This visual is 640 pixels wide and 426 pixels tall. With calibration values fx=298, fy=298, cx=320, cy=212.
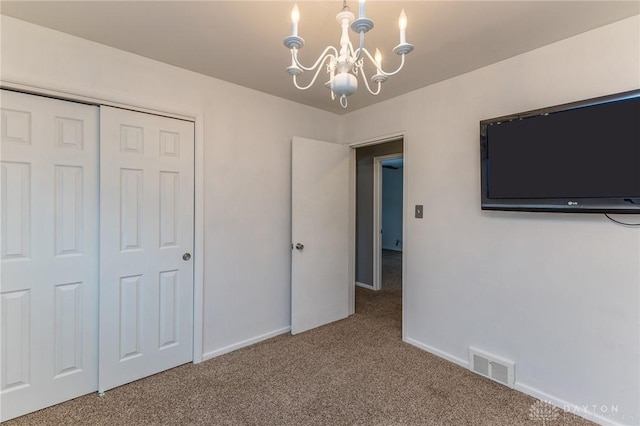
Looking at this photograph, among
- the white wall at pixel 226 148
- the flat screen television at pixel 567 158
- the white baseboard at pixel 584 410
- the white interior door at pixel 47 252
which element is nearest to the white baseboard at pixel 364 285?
the white wall at pixel 226 148

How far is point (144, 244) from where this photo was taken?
7.29 ft

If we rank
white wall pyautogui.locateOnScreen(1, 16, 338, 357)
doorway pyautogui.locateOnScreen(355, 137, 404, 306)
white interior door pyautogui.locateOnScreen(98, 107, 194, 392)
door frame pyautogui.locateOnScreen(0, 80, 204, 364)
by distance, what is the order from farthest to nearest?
doorway pyautogui.locateOnScreen(355, 137, 404, 306) → door frame pyautogui.locateOnScreen(0, 80, 204, 364) → white interior door pyautogui.locateOnScreen(98, 107, 194, 392) → white wall pyautogui.locateOnScreen(1, 16, 338, 357)

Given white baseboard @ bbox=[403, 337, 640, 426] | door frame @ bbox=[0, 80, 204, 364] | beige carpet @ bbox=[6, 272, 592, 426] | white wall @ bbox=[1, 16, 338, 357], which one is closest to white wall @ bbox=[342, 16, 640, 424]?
white baseboard @ bbox=[403, 337, 640, 426]

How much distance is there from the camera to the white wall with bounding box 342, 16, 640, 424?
68.6 inches

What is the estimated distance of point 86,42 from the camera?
1961 mm

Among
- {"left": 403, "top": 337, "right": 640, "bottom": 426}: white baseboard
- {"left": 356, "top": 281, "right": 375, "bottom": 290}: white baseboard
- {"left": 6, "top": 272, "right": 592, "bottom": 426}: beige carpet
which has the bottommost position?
{"left": 6, "top": 272, "right": 592, "bottom": 426}: beige carpet

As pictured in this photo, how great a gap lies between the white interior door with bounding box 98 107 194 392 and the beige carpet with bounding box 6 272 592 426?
220mm

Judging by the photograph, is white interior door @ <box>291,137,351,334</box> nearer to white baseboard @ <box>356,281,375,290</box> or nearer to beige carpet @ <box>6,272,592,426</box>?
beige carpet @ <box>6,272,592,426</box>

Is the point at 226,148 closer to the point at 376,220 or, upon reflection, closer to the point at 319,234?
the point at 319,234

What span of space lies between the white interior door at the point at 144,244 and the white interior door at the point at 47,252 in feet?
0.28

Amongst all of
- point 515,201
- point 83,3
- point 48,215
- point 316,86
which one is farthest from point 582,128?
point 48,215

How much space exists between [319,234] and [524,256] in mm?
1798

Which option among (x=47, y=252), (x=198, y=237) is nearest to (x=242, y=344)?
(x=198, y=237)

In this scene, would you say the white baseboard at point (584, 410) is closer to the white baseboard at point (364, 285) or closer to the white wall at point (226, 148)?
the white wall at point (226, 148)
